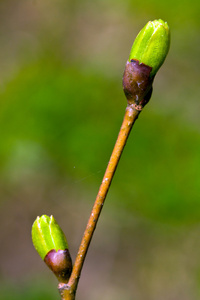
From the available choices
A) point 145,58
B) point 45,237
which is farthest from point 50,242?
point 145,58

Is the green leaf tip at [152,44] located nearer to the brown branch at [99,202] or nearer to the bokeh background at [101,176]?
the brown branch at [99,202]

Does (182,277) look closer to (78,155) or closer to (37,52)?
(78,155)

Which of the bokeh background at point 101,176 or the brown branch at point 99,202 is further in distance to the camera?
the bokeh background at point 101,176

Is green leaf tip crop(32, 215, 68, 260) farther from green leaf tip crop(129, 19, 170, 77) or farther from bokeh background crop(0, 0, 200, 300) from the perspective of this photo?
bokeh background crop(0, 0, 200, 300)

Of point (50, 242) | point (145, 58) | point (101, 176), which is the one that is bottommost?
point (101, 176)

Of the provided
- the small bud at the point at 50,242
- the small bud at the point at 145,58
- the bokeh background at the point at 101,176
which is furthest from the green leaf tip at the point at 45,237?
the bokeh background at the point at 101,176

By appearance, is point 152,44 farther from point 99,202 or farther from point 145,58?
point 99,202

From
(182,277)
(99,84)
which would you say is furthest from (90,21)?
(182,277)
